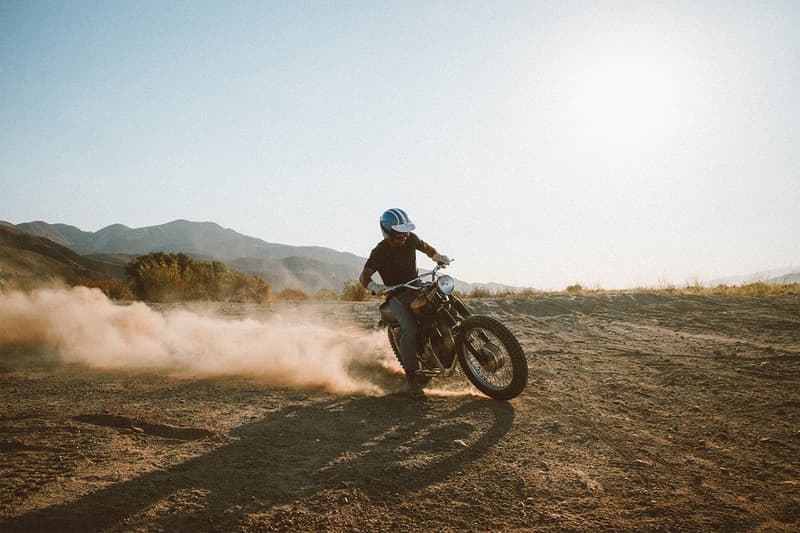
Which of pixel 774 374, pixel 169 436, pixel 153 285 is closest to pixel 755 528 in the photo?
pixel 774 374

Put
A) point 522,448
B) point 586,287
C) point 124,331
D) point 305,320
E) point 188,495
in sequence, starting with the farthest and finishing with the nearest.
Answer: point 586,287, point 305,320, point 124,331, point 522,448, point 188,495

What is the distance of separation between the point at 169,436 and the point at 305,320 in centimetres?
818

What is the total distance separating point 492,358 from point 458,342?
48 cm

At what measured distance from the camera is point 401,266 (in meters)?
6.39

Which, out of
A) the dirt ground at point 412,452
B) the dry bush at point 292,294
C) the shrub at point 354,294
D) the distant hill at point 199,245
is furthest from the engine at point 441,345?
the distant hill at point 199,245

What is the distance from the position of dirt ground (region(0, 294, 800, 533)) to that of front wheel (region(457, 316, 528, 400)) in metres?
0.21

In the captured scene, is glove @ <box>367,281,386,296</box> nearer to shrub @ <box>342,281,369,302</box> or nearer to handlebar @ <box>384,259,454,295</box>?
handlebar @ <box>384,259,454,295</box>

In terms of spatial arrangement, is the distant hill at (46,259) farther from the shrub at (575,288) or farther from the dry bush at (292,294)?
the shrub at (575,288)

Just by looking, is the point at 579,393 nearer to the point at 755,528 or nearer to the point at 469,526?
the point at 755,528

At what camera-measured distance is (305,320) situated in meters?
12.4

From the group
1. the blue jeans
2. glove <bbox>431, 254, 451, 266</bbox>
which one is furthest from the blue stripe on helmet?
the blue jeans

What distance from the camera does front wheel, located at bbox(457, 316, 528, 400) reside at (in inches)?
201

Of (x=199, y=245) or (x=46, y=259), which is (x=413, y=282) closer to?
(x=46, y=259)

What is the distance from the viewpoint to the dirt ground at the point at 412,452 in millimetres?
2826
